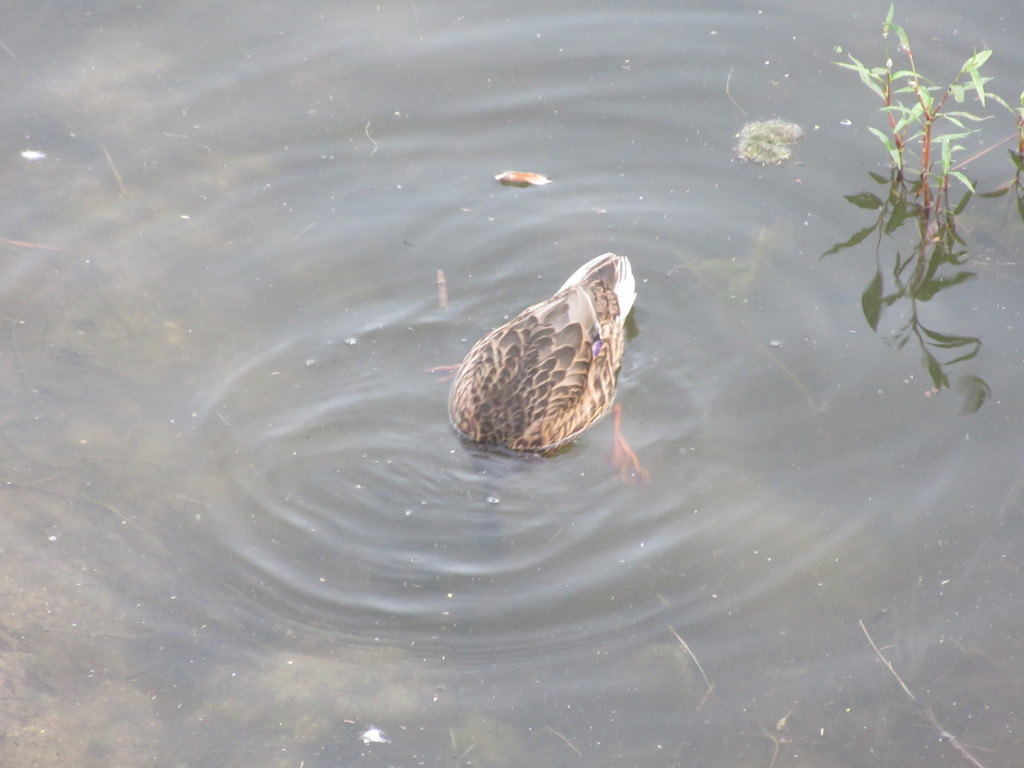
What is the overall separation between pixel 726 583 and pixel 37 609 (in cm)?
318

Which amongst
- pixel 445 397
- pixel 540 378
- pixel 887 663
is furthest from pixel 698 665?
pixel 445 397

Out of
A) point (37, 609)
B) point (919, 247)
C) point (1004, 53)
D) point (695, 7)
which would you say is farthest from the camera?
point (695, 7)

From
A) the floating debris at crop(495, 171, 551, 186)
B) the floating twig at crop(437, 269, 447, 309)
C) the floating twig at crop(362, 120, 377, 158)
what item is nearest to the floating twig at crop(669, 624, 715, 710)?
the floating twig at crop(437, 269, 447, 309)

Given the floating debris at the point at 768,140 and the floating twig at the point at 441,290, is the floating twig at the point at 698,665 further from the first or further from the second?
the floating debris at the point at 768,140

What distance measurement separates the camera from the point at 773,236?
269 inches

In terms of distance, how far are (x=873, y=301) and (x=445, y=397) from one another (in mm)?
2584

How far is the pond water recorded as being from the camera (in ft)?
15.6

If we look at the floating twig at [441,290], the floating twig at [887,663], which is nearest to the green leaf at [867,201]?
the floating twig at [441,290]

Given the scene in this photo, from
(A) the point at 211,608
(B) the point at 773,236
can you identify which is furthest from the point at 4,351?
(B) the point at 773,236

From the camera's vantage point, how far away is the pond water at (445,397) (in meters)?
4.77

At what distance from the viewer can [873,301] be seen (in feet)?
21.3

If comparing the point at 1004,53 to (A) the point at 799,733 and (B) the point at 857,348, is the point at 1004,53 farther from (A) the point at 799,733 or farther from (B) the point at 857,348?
(A) the point at 799,733

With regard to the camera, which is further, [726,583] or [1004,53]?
[1004,53]

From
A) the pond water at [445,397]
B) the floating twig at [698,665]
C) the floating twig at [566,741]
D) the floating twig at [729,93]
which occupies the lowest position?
the floating twig at [566,741]
